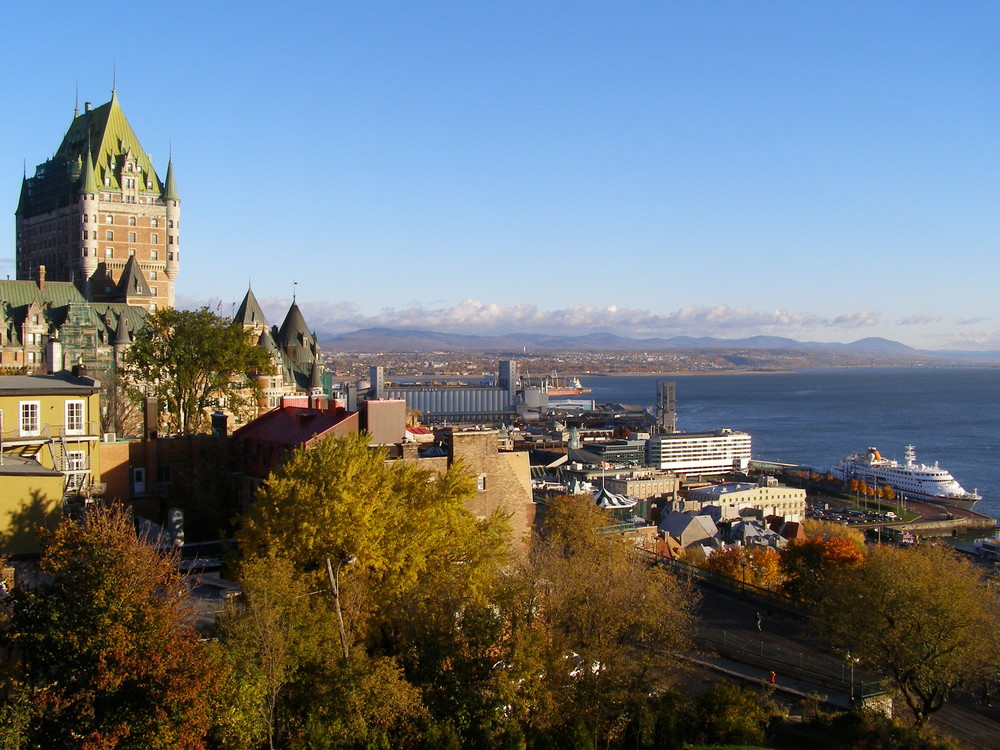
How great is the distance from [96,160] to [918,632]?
236ft

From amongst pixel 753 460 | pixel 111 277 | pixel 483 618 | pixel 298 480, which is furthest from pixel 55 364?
pixel 753 460

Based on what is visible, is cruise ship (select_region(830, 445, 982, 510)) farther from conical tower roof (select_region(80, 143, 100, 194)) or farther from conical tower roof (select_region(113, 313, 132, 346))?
conical tower roof (select_region(80, 143, 100, 194))

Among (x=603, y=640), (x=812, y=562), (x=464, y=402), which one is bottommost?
(x=464, y=402)

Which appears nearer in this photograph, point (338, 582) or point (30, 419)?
point (338, 582)

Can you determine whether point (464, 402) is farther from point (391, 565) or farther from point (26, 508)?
point (391, 565)

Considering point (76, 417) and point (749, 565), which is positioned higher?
point (76, 417)

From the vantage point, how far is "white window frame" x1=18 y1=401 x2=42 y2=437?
2250 cm

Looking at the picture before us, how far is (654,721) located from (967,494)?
287 feet

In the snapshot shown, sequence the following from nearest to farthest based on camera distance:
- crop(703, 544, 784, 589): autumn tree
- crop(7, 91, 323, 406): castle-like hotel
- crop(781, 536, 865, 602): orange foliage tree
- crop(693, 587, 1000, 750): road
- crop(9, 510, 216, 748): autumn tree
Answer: crop(9, 510, 216, 748): autumn tree < crop(693, 587, 1000, 750): road < crop(781, 536, 865, 602): orange foliage tree < crop(703, 544, 784, 589): autumn tree < crop(7, 91, 323, 406): castle-like hotel

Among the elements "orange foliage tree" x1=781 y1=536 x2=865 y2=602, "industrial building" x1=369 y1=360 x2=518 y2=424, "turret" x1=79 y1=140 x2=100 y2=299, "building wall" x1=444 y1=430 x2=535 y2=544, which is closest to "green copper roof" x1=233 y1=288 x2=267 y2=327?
"turret" x1=79 y1=140 x2=100 y2=299

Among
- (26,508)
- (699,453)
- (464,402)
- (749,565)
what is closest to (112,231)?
(749,565)

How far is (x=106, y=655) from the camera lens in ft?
42.3

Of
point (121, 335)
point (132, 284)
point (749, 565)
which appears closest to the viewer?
point (749, 565)

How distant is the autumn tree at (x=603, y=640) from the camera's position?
17.4 metres
